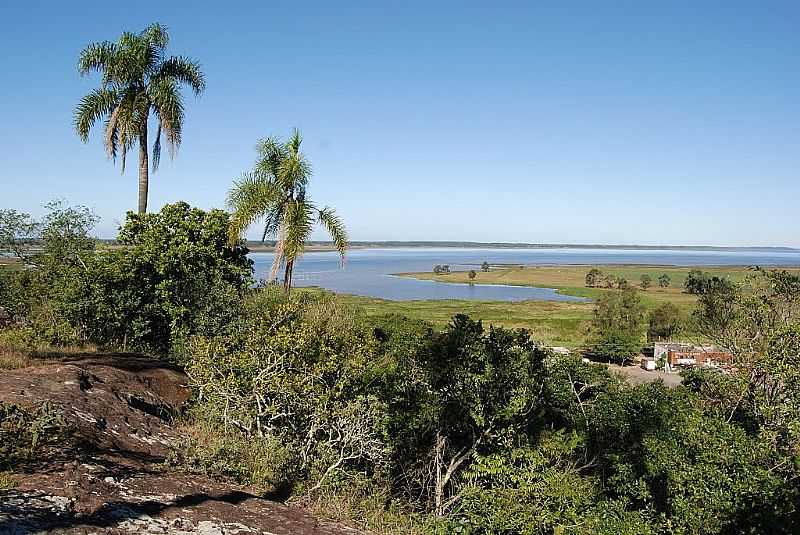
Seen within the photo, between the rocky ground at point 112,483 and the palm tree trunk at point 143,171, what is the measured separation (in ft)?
30.8

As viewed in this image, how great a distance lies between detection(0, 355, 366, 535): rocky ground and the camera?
5.21m

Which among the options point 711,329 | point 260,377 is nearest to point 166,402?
point 260,377

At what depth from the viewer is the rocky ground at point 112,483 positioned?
5.21 m

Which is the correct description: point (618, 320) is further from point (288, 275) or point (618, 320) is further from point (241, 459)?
point (241, 459)

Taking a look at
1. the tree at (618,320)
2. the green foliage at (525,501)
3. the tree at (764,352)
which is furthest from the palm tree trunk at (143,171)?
the tree at (618,320)

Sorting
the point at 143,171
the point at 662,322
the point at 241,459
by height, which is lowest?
the point at 662,322

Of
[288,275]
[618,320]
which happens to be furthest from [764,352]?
[618,320]

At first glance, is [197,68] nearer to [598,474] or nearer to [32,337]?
[32,337]

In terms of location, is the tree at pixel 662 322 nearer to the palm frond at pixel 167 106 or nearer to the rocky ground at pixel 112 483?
the palm frond at pixel 167 106

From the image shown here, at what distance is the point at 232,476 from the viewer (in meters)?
7.75

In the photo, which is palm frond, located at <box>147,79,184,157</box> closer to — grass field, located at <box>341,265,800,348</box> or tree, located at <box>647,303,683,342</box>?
grass field, located at <box>341,265,800,348</box>

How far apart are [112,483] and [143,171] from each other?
14607 mm

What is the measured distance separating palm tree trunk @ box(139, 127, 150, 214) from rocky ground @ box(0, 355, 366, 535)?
9.39 metres

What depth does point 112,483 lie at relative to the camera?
20.0 ft
